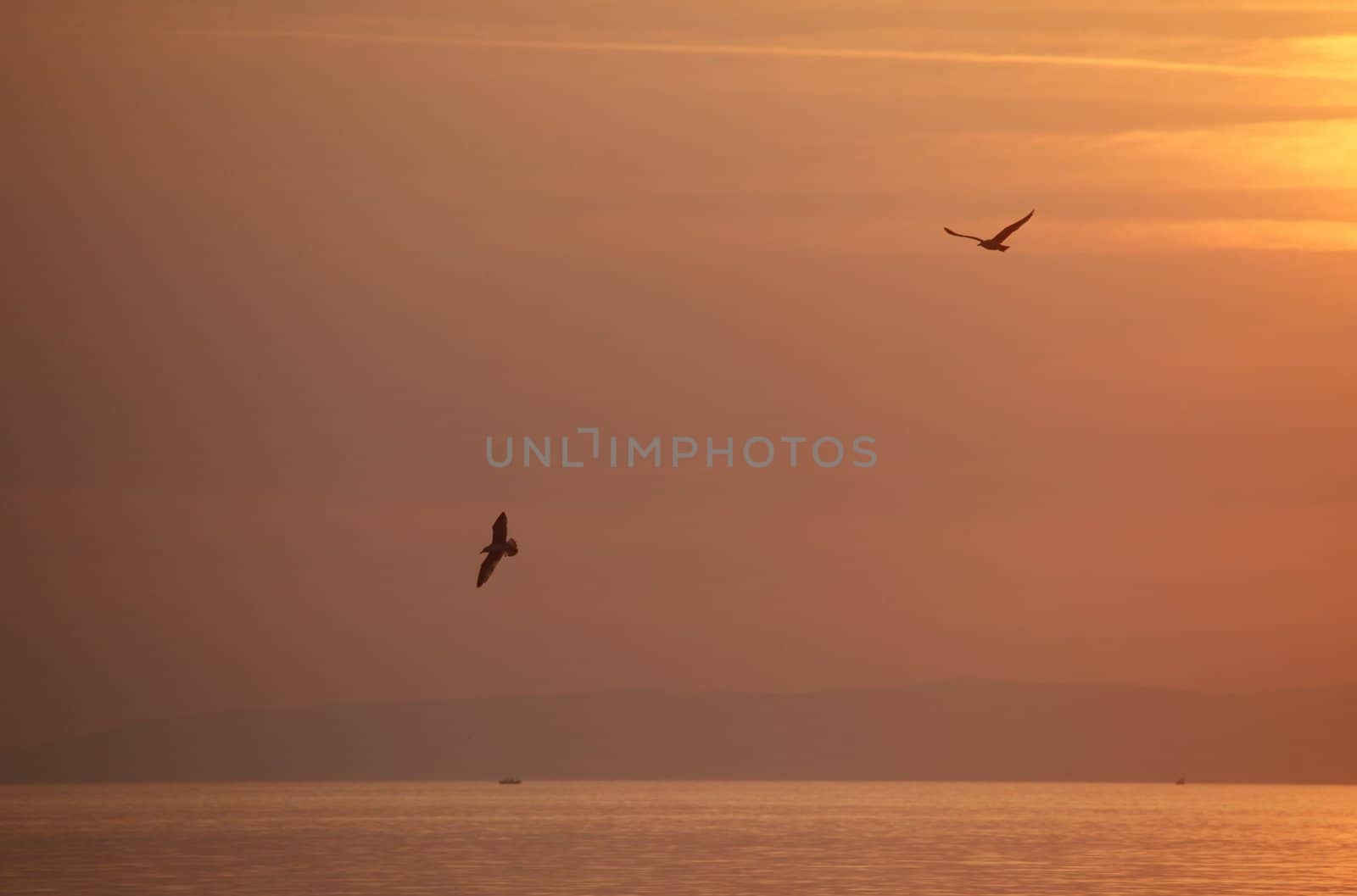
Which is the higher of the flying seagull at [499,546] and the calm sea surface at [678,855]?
the flying seagull at [499,546]

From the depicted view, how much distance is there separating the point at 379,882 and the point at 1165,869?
34.1m

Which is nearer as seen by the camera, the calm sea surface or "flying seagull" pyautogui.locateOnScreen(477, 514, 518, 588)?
"flying seagull" pyautogui.locateOnScreen(477, 514, 518, 588)

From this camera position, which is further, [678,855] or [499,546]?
[678,855]

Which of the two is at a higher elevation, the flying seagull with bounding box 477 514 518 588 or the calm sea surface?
the flying seagull with bounding box 477 514 518 588

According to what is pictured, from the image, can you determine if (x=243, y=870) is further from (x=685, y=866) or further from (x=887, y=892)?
(x=887, y=892)

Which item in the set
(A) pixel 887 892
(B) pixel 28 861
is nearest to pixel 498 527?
(A) pixel 887 892

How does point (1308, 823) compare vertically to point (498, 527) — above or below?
below

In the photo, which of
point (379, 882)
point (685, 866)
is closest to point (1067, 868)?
point (685, 866)

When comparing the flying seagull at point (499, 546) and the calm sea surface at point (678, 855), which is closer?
the flying seagull at point (499, 546)

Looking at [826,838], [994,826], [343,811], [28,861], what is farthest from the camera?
[343,811]

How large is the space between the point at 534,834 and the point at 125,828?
106 ft

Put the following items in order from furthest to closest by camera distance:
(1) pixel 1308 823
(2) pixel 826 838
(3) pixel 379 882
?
(1) pixel 1308 823 < (2) pixel 826 838 < (3) pixel 379 882

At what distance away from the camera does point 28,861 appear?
10612cm

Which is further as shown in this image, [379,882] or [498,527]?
[379,882]
